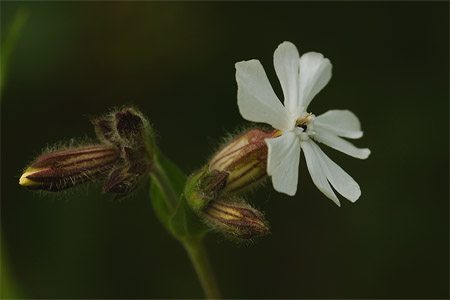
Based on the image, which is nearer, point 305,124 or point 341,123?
point 305,124

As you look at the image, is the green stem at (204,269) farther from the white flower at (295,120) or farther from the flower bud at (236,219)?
the white flower at (295,120)

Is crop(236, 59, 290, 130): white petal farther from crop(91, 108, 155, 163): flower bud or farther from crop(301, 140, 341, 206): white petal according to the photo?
crop(91, 108, 155, 163): flower bud

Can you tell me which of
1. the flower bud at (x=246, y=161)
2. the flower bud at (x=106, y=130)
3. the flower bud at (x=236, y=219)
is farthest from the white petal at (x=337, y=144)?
the flower bud at (x=106, y=130)

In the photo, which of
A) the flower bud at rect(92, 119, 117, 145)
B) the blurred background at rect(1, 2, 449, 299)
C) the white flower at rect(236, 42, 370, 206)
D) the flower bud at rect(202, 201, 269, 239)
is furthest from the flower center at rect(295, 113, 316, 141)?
the blurred background at rect(1, 2, 449, 299)

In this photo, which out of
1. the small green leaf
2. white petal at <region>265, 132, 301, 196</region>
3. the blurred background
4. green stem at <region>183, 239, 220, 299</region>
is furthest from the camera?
the blurred background

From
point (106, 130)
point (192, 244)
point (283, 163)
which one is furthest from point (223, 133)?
point (283, 163)

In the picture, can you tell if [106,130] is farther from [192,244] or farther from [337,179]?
[337,179]
